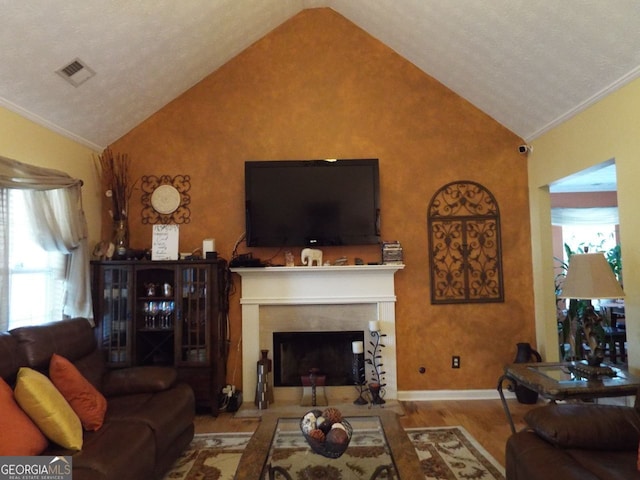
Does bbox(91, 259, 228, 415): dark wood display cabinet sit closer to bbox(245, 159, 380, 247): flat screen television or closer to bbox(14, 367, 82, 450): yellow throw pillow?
bbox(245, 159, 380, 247): flat screen television

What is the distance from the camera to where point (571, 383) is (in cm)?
235

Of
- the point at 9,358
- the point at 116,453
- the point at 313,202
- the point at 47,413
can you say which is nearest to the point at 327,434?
the point at 116,453

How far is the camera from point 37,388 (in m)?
2.05

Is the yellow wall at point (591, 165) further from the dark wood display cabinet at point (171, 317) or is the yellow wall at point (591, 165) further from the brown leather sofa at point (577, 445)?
the dark wood display cabinet at point (171, 317)

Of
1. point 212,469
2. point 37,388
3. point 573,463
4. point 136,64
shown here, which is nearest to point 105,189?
point 136,64

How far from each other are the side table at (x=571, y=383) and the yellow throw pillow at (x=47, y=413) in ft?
8.20

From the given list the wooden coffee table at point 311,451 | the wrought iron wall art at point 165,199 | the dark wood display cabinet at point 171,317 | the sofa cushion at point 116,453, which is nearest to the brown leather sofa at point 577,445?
the wooden coffee table at point 311,451

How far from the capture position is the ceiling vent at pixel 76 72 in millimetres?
2922

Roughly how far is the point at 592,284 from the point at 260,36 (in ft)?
12.1

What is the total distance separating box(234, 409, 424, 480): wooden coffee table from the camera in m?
1.82

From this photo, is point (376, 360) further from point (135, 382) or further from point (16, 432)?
point (16, 432)

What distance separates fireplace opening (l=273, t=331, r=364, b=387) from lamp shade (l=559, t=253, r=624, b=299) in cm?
199

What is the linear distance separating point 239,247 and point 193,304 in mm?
718

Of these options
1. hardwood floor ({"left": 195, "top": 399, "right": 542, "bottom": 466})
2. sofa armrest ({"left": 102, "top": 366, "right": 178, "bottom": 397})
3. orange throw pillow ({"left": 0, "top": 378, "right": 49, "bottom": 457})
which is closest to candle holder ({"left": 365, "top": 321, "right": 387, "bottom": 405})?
hardwood floor ({"left": 195, "top": 399, "right": 542, "bottom": 466})
